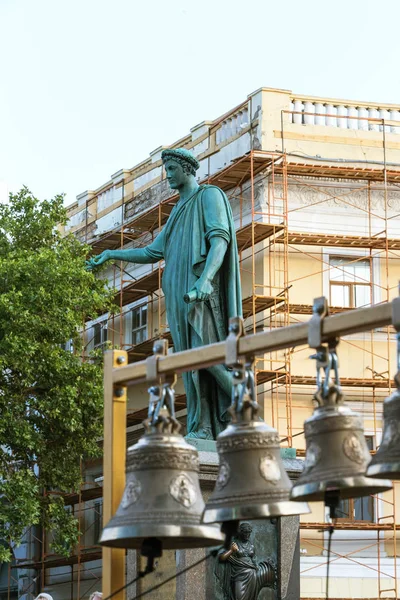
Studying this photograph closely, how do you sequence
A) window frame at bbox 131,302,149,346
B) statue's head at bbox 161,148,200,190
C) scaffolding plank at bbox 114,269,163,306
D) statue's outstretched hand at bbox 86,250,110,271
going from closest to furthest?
statue's outstretched hand at bbox 86,250,110,271 → statue's head at bbox 161,148,200,190 → scaffolding plank at bbox 114,269,163,306 → window frame at bbox 131,302,149,346

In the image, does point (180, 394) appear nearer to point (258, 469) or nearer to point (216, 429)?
point (216, 429)

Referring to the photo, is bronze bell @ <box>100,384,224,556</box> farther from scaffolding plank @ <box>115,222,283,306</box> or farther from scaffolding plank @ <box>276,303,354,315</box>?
scaffolding plank @ <box>276,303,354,315</box>

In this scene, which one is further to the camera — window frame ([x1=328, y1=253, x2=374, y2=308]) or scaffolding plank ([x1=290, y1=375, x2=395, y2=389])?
window frame ([x1=328, y1=253, x2=374, y2=308])

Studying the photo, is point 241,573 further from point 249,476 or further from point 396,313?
point 396,313

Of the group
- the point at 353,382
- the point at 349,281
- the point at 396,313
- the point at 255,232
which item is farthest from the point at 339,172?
the point at 396,313

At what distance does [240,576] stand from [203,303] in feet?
6.45

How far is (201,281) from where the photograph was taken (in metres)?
10.4

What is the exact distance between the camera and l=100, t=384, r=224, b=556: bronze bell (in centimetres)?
572

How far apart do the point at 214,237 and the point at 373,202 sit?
68.1 feet

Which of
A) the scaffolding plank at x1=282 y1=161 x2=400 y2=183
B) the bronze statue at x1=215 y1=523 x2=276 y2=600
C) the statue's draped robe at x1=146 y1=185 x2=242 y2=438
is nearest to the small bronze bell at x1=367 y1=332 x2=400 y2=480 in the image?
the bronze statue at x1=215 y1=523 x2=276 y2=600

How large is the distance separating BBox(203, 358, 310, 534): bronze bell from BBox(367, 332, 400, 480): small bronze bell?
19.7 inches

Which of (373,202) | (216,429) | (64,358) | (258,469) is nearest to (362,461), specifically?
(258,469)

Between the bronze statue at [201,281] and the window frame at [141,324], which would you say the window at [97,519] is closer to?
the window frame at [141,324]

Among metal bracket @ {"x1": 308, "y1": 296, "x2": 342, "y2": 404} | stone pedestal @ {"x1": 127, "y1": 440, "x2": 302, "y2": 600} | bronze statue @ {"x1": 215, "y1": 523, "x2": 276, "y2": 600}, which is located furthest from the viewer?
bronze statue @ {"x1": 215, "y1": 523, "x2": 276, "y2": 600}
